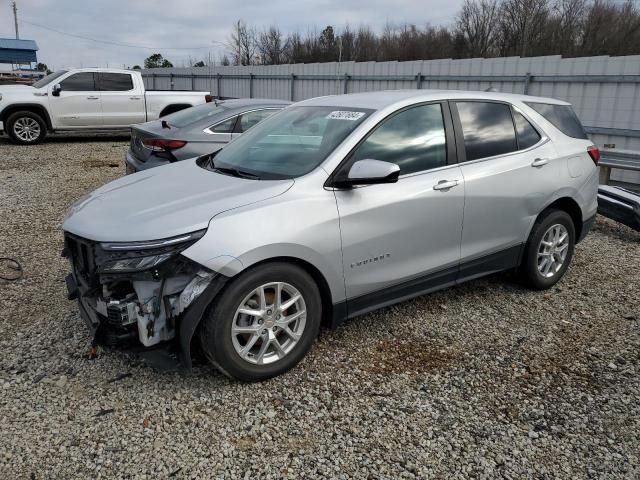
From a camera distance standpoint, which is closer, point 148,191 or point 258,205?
point 258,205

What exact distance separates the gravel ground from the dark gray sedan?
2574 millimetres

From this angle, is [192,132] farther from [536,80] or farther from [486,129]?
[536,80]

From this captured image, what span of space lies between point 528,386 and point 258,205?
196 centimetres

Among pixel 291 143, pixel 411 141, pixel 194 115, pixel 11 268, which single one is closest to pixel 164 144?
pixel 194 115

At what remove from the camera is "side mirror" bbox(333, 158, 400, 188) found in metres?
3.15

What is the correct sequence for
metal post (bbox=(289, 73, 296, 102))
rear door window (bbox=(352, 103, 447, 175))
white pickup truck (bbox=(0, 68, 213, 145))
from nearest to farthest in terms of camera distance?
rear door window (bbox=(352, 103, 447, 175)), white pickup truck (bbox=(0, 68, 213, 145)), metal post (bbox=(289, 73, 296, 102))

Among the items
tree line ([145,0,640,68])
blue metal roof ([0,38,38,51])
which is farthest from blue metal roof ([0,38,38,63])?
tree line ([145,0,640,68])

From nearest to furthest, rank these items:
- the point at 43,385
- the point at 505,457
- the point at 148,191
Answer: the point at 505,457
the point at 43,385
the point at 148,191

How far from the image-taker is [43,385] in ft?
10.2

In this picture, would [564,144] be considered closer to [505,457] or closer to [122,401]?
[505,457]

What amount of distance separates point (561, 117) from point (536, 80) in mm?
6048

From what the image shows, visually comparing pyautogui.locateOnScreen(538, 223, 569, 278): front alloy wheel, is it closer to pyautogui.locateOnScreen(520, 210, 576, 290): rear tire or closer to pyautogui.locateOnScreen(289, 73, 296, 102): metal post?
pyautogui.locateOnScreen(520, 210, 576, 290): rear tire

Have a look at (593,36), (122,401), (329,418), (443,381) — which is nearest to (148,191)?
(122,401)

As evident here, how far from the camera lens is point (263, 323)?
3035mm
